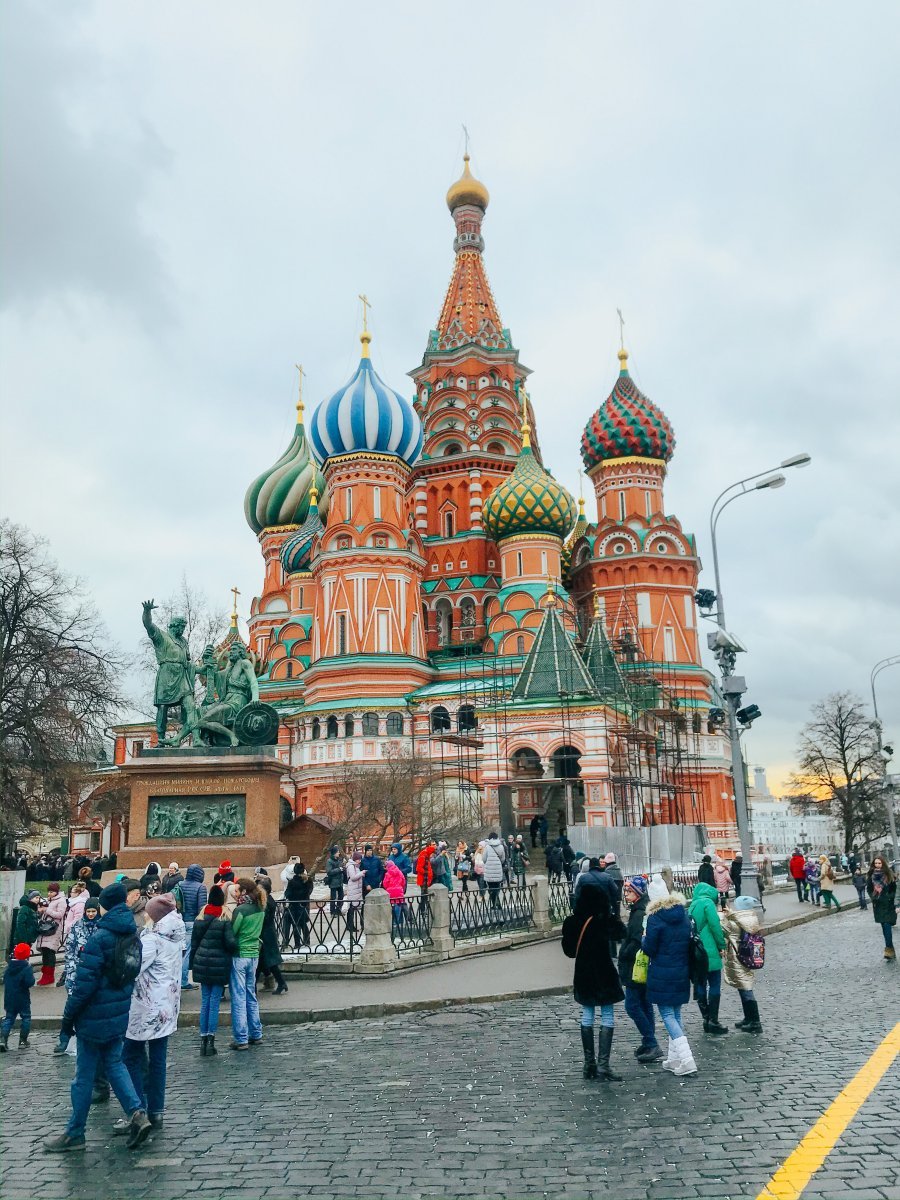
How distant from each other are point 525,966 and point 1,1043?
653 cm

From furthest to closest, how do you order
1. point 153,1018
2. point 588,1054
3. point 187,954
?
point 187,954, point 588,1054, point 153,1018

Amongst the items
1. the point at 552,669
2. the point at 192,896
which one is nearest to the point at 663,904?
the point at 192,896

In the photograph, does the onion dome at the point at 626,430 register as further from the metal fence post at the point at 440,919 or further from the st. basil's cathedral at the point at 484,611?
the metal fence post at the point at 440,919

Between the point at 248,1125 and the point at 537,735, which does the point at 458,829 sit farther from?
the point at 248,1125

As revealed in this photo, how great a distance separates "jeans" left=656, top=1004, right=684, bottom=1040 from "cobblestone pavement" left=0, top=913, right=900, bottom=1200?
0.32 metres

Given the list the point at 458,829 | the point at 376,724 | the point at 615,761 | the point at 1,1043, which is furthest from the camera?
the point at 376,724

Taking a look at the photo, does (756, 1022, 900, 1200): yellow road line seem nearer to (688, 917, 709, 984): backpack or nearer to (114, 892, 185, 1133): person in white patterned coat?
(688, 917, 709, 984): backpack

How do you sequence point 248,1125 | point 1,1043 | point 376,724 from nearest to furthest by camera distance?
point 248,1125 < point 1,1043 < point 376,724

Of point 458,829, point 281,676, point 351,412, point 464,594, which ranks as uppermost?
point 351,412

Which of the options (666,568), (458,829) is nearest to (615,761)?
Result: (458,829)

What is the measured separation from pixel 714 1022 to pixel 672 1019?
1768 mm

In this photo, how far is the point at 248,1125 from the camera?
6.94m

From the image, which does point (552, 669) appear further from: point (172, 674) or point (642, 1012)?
point (642, 1012)

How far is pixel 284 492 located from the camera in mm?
58438
